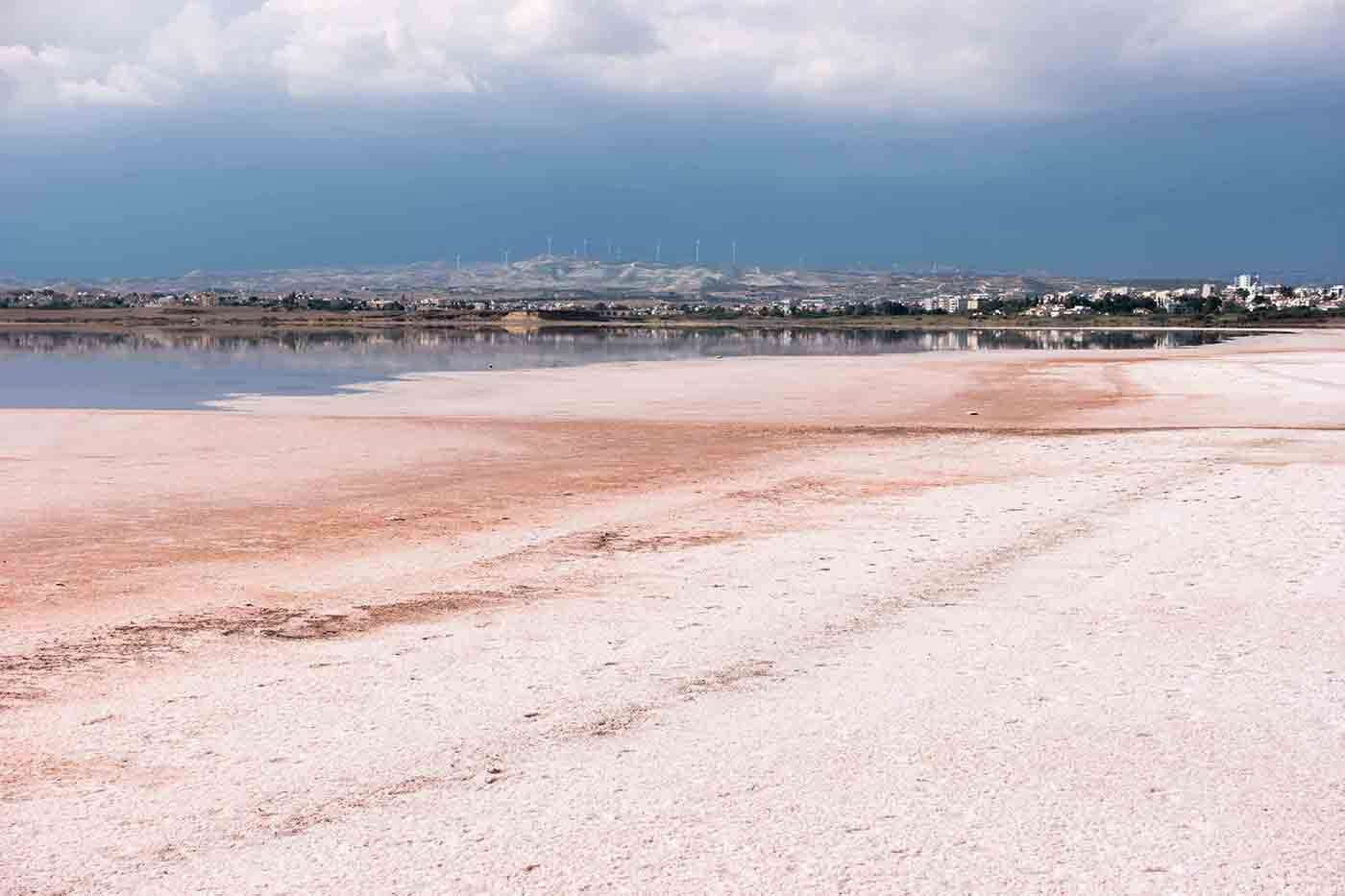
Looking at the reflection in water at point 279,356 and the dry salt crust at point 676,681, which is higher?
the dry salt crust at point 676,681

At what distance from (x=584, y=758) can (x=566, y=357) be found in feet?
191

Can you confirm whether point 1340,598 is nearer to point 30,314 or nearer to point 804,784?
point 804,784

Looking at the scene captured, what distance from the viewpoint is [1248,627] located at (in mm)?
9250

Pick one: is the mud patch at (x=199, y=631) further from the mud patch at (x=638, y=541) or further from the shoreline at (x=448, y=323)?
the shoreline at (x=448, y=323)

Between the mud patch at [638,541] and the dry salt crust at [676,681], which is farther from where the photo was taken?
the mud patch at [638,541]

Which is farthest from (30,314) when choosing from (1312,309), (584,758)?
(584,758)

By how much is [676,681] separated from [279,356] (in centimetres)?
6090

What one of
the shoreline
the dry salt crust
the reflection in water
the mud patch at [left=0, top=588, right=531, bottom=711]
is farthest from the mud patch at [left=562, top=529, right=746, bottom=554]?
the shoreline

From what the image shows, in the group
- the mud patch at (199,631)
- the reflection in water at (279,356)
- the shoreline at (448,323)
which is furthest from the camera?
the shoreline at (448,323)

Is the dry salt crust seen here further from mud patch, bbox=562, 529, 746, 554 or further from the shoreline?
the shoreline

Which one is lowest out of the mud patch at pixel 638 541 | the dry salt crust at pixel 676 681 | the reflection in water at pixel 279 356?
the reflection in water at pixel 279 356

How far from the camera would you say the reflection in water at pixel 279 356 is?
136 ft

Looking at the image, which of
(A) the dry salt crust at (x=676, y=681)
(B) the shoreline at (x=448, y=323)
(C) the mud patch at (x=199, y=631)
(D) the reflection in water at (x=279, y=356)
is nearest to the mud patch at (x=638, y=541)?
(A) the dry salt crust at (x=676, y=681)

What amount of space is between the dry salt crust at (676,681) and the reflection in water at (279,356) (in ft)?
78.2
